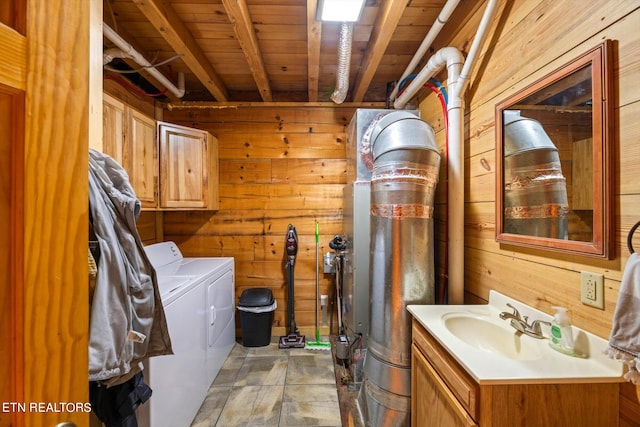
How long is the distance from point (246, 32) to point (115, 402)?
2070 millimetres

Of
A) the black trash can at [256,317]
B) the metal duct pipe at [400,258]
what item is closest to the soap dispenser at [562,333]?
the metal duct pipe at [400,258]

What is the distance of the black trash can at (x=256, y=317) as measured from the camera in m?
2.61

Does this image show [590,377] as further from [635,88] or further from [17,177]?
[17,177]

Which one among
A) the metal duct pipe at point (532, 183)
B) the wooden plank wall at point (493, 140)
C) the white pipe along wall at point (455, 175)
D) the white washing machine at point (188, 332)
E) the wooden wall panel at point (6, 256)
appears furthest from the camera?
the white pipe along wall at point (455, 175)

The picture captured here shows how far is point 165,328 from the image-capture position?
113 centimetres

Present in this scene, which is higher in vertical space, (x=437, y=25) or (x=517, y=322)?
(x=437, y=25)

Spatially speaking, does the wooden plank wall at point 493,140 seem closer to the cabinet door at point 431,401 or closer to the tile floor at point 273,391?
the cabinet door at point 431,401

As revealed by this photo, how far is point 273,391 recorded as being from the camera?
2061 mm

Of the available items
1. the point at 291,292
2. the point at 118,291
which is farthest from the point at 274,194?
the point at 118,291

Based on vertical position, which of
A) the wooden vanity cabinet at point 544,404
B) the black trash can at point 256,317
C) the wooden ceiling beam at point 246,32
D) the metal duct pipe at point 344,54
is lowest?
the black trash can at point 256,317

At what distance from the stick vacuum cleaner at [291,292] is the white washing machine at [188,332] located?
55 cm

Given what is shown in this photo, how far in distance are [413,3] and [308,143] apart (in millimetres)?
1474

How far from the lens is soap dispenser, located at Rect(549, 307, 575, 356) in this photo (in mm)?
990

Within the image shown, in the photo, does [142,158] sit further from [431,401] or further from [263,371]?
[431,401]
